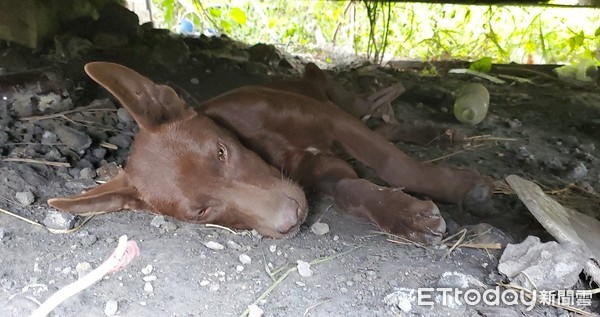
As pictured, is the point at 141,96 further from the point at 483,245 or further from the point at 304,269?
the point at 483,245

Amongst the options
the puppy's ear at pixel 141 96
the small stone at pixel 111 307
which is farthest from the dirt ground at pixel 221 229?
the puppy's ear at pixel 141 96

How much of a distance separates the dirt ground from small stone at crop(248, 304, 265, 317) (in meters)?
0.02

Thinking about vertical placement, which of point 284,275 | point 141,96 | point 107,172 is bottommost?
point 107,172

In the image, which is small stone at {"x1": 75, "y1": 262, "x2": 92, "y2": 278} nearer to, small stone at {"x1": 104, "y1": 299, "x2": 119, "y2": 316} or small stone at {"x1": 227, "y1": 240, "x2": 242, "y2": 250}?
small stone at {"x1": 104, "y1": 299, "x2": 119, "y2": 316}

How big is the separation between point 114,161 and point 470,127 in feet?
7.46

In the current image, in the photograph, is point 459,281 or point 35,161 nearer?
point 459,281

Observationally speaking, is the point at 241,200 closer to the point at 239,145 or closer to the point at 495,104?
the point at 239,145

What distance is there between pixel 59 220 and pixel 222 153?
2.40 ft

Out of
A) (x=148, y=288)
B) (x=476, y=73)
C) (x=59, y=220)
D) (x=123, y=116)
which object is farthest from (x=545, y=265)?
(x=476, y=73)

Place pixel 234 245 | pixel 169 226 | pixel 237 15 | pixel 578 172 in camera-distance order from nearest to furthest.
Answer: pixel 234 245
pixel 169 226
pixel 578 172
pixel 237 15

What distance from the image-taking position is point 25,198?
2799mm

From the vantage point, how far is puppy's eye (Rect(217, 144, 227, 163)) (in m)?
2.61

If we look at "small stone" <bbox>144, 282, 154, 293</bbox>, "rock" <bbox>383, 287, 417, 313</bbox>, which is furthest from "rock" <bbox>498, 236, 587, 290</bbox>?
"small stone" <bbox>144, 282, 154, 293</bbox>

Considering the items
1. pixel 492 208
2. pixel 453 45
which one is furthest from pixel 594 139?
pixel 453 45
